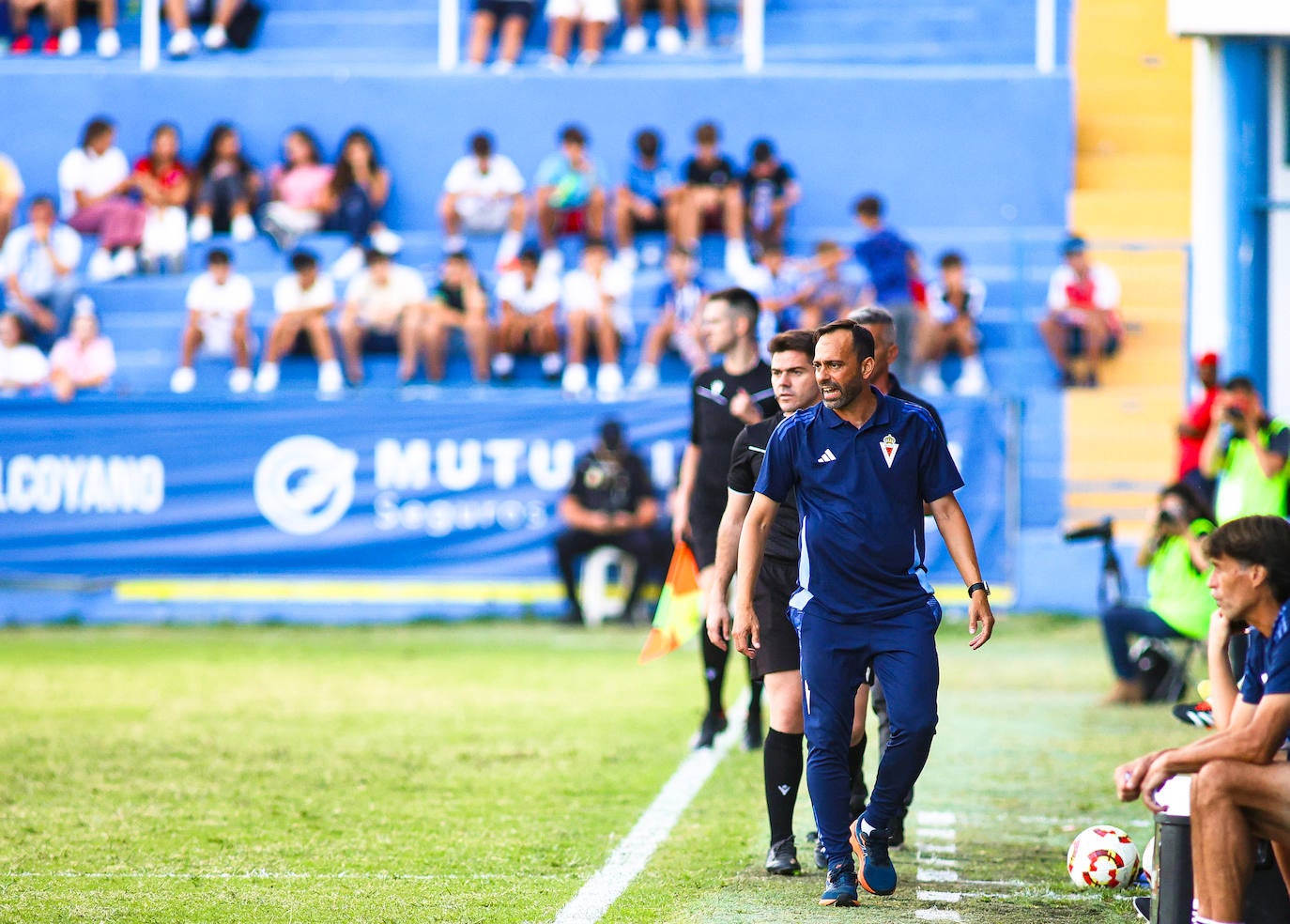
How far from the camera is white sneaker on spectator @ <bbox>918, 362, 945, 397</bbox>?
1772cm

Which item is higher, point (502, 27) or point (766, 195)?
point (502, 27)

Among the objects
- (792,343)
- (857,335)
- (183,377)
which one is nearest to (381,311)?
(183,377)

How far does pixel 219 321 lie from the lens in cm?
1925

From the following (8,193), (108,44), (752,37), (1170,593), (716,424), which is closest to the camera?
(716,424)

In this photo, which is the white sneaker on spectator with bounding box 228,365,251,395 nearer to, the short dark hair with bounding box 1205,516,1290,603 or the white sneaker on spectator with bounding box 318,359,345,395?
the white sneaker on spectator with bounding box 318,359,345,395

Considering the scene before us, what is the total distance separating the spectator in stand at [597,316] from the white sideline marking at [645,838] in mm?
8965

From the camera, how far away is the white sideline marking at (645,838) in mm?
5867

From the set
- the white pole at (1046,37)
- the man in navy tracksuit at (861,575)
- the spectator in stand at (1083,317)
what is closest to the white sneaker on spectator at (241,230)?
the spectator in stand at (1083,317)

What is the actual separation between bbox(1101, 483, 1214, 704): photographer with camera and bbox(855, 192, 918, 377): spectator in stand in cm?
619

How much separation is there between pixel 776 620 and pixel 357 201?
14.1m

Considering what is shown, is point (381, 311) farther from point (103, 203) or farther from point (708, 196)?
point (103, 203)

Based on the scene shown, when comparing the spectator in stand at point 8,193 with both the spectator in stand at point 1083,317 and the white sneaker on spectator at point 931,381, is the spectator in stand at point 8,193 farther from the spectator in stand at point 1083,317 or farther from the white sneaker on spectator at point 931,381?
the spectator in stand at point 1083,317

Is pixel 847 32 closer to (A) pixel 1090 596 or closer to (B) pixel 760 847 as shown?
(A) pixel 1090 596

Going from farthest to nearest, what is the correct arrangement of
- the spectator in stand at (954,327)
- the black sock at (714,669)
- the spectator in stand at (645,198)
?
the spectator in stand at (645,198) → the spectator in stand at (954,327) → the black sock at (714,669)
